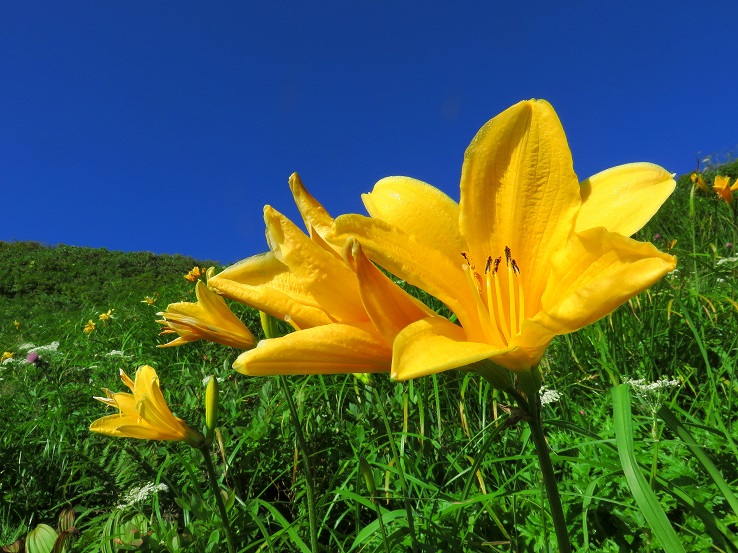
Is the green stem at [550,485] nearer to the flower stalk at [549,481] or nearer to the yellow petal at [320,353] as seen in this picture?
the flower stalk at [549,481]

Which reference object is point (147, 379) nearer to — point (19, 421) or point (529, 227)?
point (529, 227)

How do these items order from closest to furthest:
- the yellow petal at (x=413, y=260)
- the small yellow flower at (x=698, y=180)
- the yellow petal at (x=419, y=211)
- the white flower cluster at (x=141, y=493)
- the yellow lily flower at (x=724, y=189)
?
the yellow petal at (x=413, y=260), the yellow petal at (x=419, y=211), the white flower cluster at (x=141, y=493), the small yellow flower at (x=698, y=180), the yellow lily flower at (x=724, y=189)

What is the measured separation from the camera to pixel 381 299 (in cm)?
63

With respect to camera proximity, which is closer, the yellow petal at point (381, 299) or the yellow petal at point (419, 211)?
the yellow petal at point (381, 299)

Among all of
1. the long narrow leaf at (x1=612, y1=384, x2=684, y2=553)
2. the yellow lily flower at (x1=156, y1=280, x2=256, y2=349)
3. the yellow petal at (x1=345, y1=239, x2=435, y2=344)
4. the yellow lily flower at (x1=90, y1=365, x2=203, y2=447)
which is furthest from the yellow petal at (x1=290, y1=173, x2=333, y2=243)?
the yellow lily flower at (x1=90, y1=365, x2=203, y2=447)

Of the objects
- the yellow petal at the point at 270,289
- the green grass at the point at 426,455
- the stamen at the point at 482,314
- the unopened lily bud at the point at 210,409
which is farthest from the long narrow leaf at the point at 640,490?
the unopened lily bud at the point at 210,409

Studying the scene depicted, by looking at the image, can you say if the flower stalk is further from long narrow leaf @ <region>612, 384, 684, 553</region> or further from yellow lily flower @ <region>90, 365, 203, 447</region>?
yellow lily flower @ <region>90, 365, 203, 447</region>

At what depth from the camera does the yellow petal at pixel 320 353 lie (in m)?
0.62

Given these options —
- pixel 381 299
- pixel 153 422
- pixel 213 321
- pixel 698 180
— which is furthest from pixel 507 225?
pixel 698 180

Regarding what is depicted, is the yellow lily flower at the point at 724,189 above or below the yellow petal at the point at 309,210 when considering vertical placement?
above

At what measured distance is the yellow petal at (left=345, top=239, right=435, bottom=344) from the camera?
602mm

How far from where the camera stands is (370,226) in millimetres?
663

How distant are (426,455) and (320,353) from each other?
1686 mm

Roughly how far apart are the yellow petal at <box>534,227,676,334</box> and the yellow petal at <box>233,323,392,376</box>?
8.3 inches
